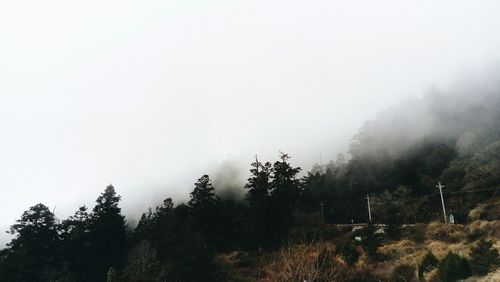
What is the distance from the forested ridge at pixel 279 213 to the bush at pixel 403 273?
18.9ft

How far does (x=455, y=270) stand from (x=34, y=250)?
51.1m

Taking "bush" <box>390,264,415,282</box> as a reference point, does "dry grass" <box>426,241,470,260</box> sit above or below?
above

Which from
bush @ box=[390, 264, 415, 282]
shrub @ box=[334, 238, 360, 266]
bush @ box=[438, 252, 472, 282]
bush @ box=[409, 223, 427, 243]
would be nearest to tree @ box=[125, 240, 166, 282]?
shrub @ box=[334, 238, 360, 266]

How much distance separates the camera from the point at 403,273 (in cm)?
3042

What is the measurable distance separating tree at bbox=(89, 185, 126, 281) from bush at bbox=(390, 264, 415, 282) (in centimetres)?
3648

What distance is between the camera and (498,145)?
57625 millimetres

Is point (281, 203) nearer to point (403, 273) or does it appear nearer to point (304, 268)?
point (403, 273)

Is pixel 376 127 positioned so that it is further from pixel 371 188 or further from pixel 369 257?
pixel 369 257

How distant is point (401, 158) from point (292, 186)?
23.8m

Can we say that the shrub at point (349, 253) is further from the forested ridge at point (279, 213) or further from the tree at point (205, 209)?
the tree at point (205, 209)

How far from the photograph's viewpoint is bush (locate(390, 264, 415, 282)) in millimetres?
29469

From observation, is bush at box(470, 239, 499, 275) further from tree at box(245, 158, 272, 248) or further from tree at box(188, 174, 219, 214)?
tree at box(188, 174, 219, 214)

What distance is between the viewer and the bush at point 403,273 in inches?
1160

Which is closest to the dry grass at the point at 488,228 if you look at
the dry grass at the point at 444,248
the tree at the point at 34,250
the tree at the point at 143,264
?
the dry grass at the point at 444,248
